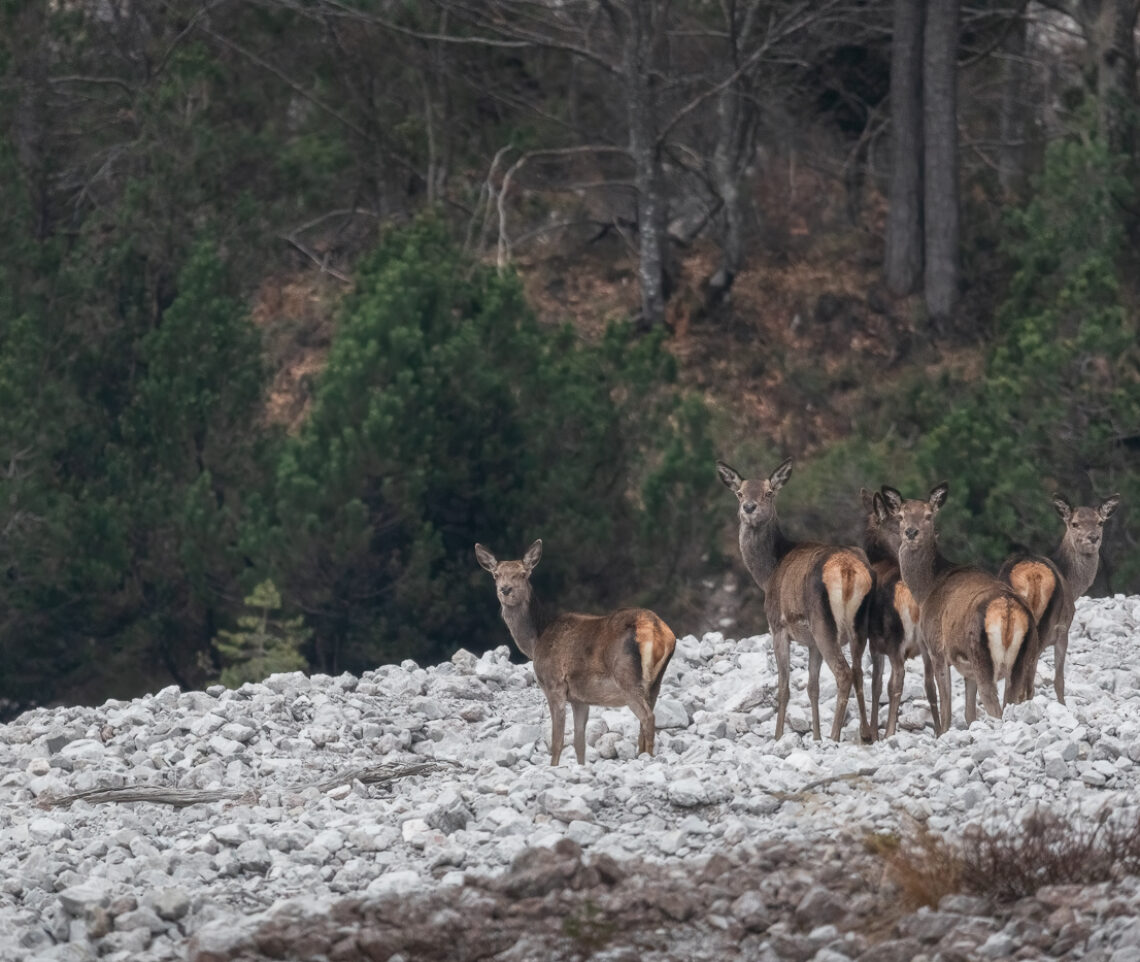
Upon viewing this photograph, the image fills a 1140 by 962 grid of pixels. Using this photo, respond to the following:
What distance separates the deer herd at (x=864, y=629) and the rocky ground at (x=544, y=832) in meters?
0.33

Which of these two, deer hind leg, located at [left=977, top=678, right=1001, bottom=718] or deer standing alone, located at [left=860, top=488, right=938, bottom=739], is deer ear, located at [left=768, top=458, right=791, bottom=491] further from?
deer hind leg, located at [left=977, top=678, right=1001, bottom=718]

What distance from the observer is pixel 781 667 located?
13.8m

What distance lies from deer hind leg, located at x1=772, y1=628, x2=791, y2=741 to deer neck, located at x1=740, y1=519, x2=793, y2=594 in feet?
3.09

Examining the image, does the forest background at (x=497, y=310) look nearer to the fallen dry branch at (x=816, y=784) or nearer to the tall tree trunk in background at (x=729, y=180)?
the tall tree trunk in background at (x=729, y=180)

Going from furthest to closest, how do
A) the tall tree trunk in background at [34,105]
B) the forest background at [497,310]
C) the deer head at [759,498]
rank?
1. the tall tree trunk in background at [34,105]
2. the forest background at [497,310]
3. the deer head at [759,498]

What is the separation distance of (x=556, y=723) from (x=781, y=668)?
1.53m

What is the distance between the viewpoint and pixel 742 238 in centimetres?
3834

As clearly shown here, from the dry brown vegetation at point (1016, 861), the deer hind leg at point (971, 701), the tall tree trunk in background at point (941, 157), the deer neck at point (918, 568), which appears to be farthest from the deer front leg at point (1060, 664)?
the tall tree trunk in background at point (941, 157)

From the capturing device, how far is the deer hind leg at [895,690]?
13539 millimetres

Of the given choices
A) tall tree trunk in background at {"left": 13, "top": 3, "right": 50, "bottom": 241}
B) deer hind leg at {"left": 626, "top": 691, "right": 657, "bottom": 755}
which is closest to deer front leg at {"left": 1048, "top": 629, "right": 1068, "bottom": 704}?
deer hind leg at {"left": 626, "top": 691, "right": 657, "bottom": 755}

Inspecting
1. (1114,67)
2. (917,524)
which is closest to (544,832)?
(917,524)

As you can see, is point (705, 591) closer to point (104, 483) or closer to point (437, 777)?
point (104, 483)

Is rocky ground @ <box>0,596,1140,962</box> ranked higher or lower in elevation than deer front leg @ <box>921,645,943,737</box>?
lower

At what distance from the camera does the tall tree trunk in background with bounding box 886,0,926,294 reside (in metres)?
35.0
